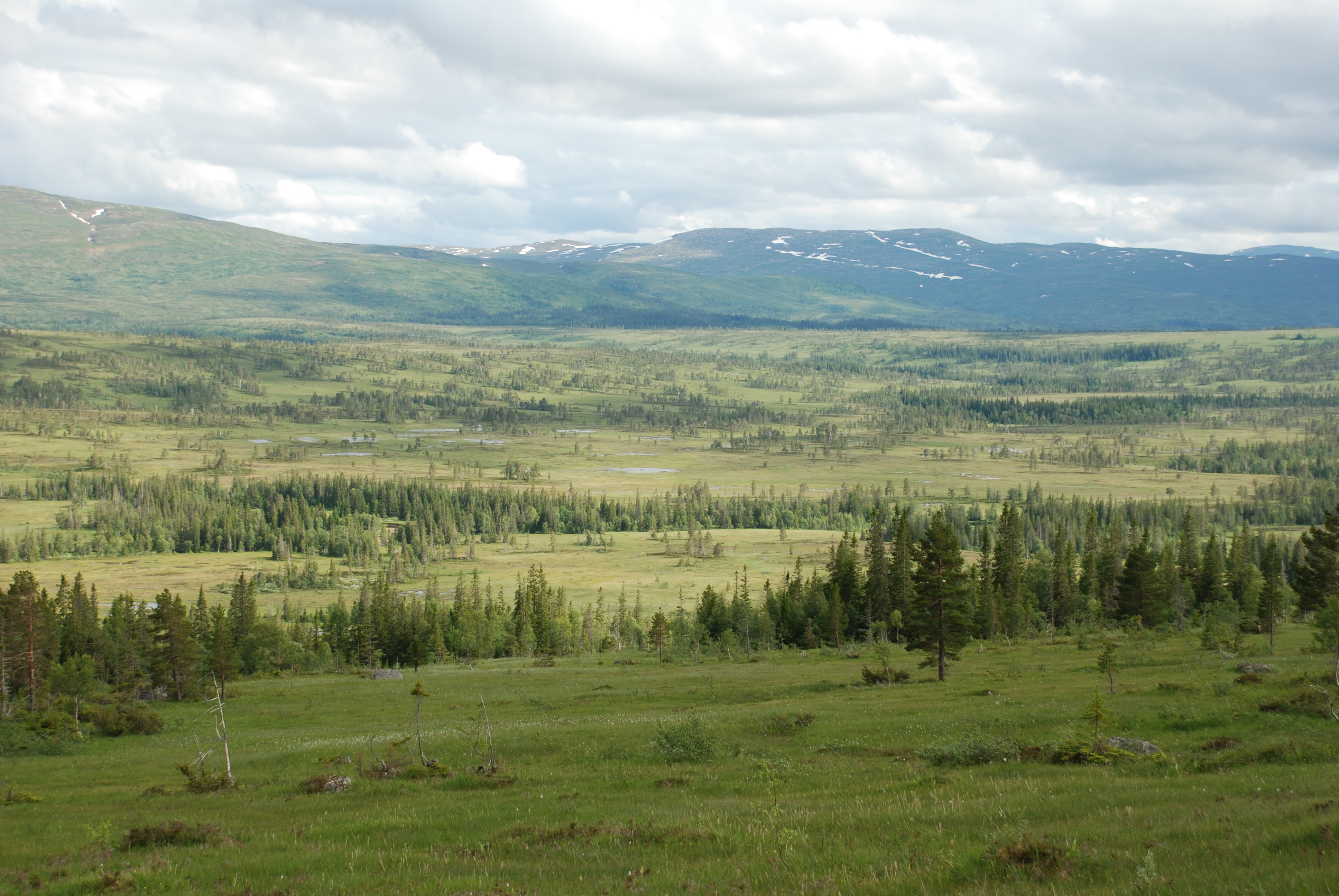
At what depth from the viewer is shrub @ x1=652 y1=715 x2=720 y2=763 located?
27688mm

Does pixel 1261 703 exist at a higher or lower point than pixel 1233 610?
higher

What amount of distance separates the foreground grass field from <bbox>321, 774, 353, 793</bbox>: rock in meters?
0.38

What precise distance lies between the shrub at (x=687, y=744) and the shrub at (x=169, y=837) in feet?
45.3

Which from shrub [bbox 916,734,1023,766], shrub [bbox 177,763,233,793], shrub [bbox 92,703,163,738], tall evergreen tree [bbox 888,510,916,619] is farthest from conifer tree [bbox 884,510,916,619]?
shrub [bbox 177,763,233,793]

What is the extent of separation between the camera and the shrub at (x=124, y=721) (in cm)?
5112

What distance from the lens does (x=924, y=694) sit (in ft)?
144

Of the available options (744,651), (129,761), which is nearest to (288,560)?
(744,651)

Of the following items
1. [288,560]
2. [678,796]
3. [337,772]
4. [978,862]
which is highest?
[978,862]

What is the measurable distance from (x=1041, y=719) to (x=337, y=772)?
78.1ft

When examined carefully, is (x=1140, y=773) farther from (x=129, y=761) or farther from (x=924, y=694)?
(x=129, y=761)

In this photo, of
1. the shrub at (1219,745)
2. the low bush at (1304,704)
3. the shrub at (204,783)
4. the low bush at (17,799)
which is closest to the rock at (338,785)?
the shrub at (204,783)

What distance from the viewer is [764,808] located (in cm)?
1767

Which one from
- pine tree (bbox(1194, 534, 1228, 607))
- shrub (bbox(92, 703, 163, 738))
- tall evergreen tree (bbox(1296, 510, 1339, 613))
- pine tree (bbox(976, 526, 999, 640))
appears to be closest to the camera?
shrub (bbox(92, 703, 163, 738))

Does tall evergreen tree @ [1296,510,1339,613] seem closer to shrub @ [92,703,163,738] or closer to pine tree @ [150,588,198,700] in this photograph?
shrub @ [92,703,163,738]
